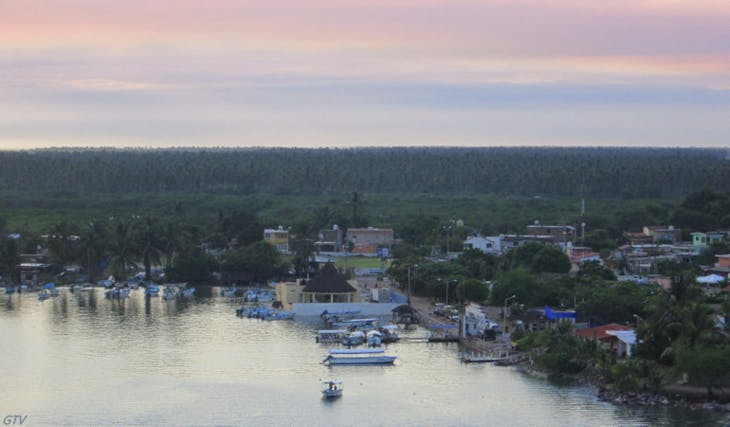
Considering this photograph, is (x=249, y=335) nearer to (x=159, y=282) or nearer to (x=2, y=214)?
(x=159, y=282)

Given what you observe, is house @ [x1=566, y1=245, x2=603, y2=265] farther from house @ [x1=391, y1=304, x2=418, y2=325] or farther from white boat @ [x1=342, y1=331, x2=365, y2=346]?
white boat @ [x1=342, y1=331, x2=365, y2=346]

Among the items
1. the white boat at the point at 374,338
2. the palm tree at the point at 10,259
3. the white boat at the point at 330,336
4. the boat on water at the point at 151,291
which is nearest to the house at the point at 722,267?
the white boat at the point at 374,338

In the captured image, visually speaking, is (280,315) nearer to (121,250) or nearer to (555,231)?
(121,250)

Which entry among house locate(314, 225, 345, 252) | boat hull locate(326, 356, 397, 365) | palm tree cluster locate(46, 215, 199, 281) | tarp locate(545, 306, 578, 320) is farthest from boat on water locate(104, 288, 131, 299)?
tarp locate(545, 306, 578, 320)

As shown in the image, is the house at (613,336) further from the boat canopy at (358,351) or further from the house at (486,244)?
the house at (486,244)

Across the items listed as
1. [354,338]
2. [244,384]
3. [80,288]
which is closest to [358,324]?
[354,338]
